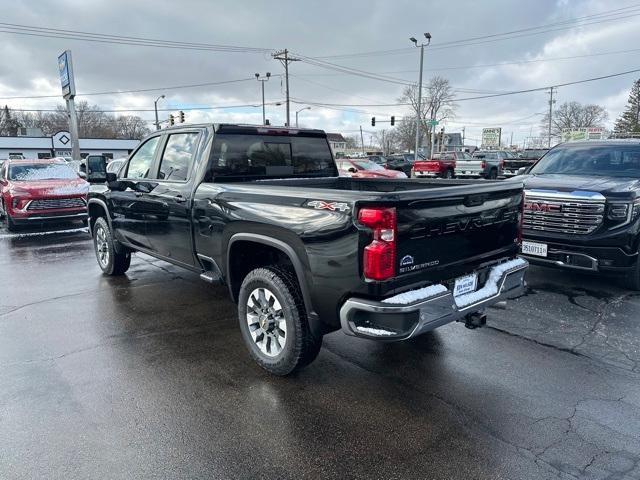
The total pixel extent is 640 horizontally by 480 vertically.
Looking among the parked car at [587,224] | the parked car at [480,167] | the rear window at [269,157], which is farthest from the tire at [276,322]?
the parked car at [480,167]

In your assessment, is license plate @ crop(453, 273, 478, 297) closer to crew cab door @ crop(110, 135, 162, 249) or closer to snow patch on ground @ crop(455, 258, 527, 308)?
snow patch on ground @ crop(455, 258, 527, 308)

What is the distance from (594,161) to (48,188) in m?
11.3

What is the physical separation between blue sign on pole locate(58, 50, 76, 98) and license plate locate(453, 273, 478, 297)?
923 inches

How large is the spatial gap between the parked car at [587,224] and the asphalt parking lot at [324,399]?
480 mm

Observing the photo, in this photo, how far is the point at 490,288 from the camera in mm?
3557

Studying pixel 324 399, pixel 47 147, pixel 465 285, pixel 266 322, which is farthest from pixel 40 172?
pixel 47 147

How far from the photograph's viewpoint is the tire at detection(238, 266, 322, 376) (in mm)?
3420

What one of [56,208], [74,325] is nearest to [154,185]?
[74,325]

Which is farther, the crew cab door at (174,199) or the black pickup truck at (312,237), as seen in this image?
the crew cab door at (174,199)

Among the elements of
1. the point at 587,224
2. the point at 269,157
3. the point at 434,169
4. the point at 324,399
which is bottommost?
the point at 324,399

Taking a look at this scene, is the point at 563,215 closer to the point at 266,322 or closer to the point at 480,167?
the point at 266,322

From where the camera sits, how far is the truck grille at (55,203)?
1076cm

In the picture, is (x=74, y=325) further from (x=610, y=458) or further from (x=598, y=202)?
(x=598, y=202)

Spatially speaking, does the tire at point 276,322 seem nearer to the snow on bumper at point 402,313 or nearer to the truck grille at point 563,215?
the snow on bumper at point 402,313
